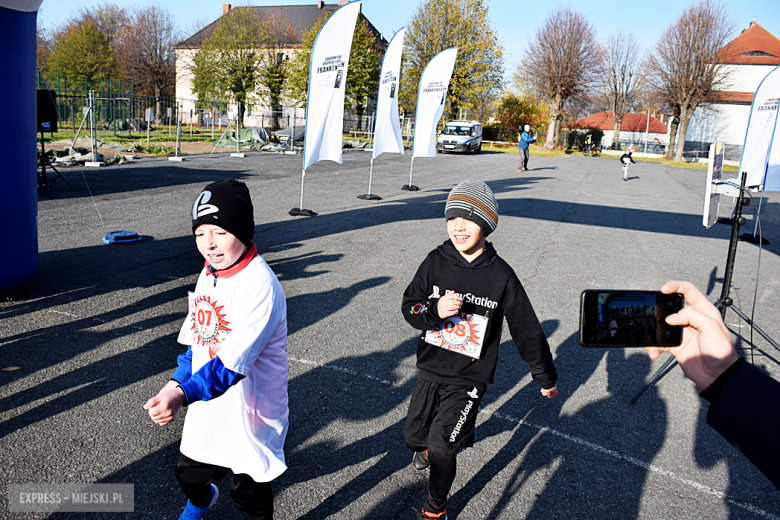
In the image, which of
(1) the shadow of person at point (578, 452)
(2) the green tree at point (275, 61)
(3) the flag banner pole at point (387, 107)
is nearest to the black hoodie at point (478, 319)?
(1) the shadow of person at point (578, 452)

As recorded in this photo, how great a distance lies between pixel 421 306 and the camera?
8.48 ft

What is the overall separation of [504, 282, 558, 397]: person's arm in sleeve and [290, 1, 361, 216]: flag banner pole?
315 inches

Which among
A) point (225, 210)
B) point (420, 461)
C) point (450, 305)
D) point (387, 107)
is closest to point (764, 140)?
point (387, 107)

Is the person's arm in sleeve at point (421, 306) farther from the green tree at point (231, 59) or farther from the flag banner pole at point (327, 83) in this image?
the green tree at point (231, 59)

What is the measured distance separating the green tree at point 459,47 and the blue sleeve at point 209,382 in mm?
47209

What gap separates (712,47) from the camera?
44.2 m

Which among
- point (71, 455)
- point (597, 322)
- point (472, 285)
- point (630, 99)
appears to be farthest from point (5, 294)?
point (630, 99)

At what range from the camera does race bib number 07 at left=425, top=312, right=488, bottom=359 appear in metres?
2.55

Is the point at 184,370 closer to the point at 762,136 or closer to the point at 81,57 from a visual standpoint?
the point at 762,136

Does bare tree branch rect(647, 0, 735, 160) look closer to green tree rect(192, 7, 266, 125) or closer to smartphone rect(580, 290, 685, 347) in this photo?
green tree rect(192, 7, 266, 125)

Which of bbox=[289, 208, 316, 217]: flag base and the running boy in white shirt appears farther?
bbox=[289, 208, 316, 217]: flag base

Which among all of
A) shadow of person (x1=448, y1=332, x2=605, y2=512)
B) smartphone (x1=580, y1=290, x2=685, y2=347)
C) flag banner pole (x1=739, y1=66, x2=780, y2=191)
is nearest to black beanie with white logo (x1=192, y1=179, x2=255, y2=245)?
smartphone (x1=580, y1=290, x2=685, y2=347)

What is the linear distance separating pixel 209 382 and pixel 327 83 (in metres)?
9.22

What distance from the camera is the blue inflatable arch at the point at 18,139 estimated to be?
4.70 m
